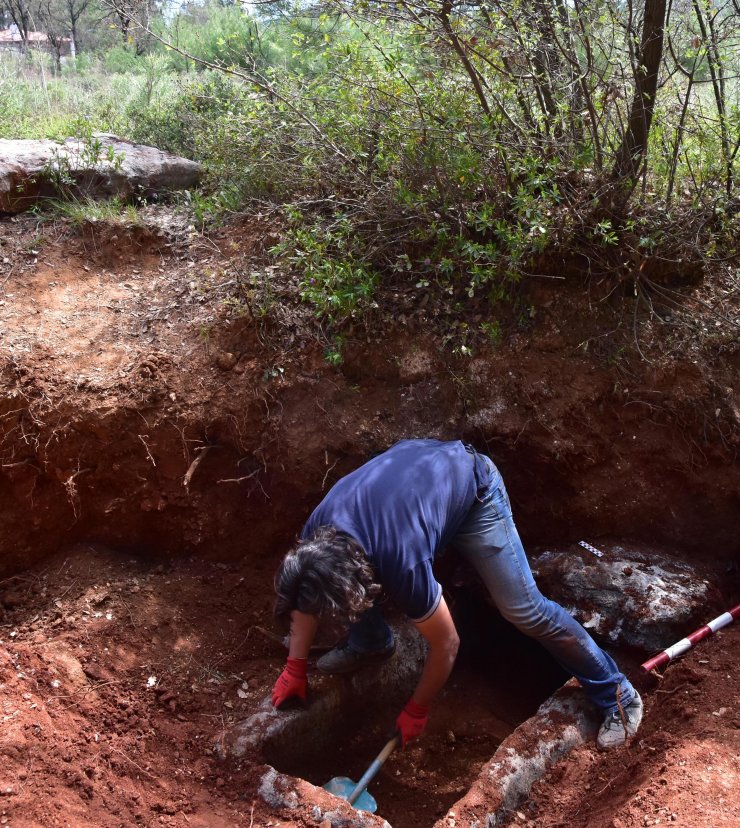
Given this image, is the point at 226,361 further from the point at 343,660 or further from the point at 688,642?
the point at 688,642

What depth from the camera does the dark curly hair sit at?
2.16 meters

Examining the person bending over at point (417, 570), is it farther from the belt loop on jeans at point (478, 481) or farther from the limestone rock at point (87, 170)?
the limestone rock at point (87, 170)

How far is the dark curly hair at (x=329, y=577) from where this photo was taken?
2162mm

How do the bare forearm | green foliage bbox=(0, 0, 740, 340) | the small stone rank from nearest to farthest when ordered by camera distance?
1. the bare forearm
2. green foliage bbox=(0, 0, 740, 340)
3. the small stone

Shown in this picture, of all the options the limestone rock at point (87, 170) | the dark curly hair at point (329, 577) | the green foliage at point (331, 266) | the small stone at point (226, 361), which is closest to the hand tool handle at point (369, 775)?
the dark curly hair at point (329, 577)

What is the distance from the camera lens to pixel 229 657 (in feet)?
10.4

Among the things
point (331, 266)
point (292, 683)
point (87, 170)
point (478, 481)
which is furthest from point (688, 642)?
point (87, 170)

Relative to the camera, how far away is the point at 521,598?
2637 mm

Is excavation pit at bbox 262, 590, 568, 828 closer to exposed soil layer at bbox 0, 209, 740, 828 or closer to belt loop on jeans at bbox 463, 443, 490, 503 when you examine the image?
exposed soil layer at bbox 0, 209, 740, 828

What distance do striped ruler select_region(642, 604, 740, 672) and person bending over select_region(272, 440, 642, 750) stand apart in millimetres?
159

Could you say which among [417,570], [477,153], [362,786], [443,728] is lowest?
[443,728]

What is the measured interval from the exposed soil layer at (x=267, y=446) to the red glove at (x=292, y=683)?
7.4 inches

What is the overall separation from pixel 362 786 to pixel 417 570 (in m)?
1.02

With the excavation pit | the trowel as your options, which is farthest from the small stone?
the trowel
